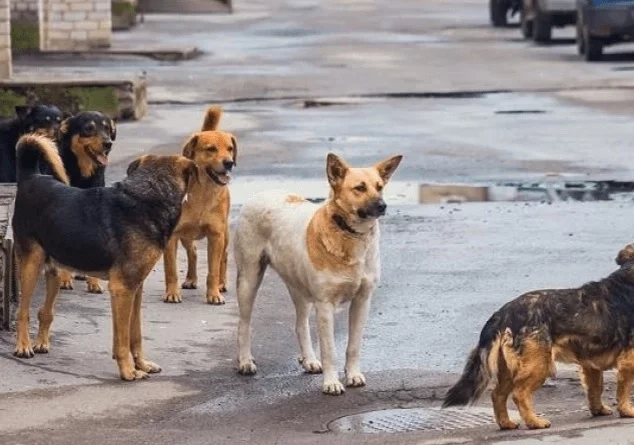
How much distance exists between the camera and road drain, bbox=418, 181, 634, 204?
15.4 m

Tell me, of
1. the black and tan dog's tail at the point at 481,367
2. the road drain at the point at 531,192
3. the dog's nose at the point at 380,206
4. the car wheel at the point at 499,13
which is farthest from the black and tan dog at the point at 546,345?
the car wheel at the point at 499,13

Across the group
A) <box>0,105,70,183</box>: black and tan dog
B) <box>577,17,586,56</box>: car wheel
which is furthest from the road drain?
<box>577,17,586,56</box>: car wheel

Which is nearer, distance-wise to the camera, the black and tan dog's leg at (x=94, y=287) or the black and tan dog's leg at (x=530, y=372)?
the black and tan dog's leg at (x=530, y=372)

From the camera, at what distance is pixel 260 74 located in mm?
28391

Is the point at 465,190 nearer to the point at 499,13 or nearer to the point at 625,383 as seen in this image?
the point at 625,383

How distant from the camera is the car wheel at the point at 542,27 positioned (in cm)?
3562

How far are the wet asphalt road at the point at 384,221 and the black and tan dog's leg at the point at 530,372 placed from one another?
51cm

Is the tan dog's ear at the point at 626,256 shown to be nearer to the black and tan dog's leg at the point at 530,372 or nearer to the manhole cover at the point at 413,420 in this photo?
the black and tan dog's leg at the point at 530,372

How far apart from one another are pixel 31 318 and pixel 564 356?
3.99 meters

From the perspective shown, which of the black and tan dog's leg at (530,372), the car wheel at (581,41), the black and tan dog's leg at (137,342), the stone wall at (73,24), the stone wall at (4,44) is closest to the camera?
the black and tan dog's leg at (530,372)

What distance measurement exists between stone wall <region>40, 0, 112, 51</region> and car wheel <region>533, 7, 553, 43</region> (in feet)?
27.7

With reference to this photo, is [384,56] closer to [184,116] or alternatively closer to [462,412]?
[184,116]

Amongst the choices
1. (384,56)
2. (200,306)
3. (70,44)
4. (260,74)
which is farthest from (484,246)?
(70,44)

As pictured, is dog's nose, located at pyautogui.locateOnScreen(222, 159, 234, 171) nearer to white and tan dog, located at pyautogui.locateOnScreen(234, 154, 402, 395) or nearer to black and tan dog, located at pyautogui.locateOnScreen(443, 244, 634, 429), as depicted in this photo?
white and tan dog, located at pyautogui.locateOnScreen(234, 154, 402, 395)
